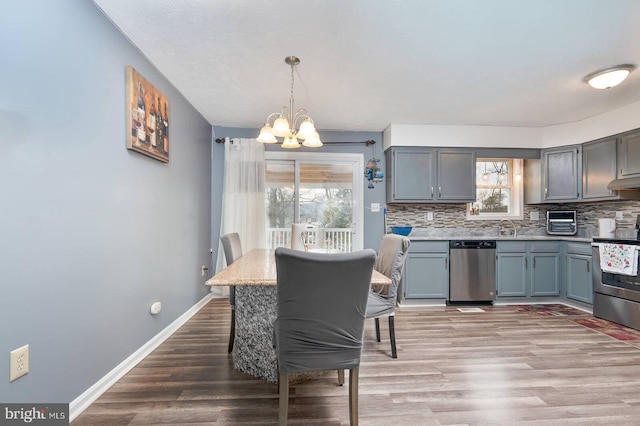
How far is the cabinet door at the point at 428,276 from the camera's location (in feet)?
12.1

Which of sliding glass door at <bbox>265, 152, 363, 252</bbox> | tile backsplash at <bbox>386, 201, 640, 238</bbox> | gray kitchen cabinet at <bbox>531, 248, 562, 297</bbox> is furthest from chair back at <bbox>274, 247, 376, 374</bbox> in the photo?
gray kitchen cabinet at <bbox>531, 248, 562, 297</bbox>

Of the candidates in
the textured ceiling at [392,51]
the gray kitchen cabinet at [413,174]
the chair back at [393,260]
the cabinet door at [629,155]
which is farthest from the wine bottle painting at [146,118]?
the cabinet door at [629,155]

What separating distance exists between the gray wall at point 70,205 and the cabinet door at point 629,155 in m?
4.90

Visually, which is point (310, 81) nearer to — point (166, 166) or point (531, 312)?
point (166, 166)

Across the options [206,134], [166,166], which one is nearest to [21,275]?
[166,166]

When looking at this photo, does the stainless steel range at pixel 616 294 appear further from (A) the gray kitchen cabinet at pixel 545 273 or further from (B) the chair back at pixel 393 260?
(B) the chair back at pixel 393 260

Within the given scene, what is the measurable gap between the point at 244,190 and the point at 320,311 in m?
3.03

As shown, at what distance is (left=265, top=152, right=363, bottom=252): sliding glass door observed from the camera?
4.24 meters

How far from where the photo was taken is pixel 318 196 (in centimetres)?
428

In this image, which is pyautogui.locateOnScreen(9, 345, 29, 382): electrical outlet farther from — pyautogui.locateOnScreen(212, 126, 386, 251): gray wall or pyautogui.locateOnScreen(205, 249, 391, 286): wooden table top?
pyautogui.locateOnScreen(212, 126, 386, 251): gray wall

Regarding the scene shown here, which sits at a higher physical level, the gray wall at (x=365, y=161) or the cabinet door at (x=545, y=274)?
the gray wall at (x=365, y=161)

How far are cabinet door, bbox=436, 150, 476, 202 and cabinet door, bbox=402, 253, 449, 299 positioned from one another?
2.77 ft

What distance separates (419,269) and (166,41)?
3486 mm

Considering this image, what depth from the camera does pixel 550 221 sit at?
13.4 feet
